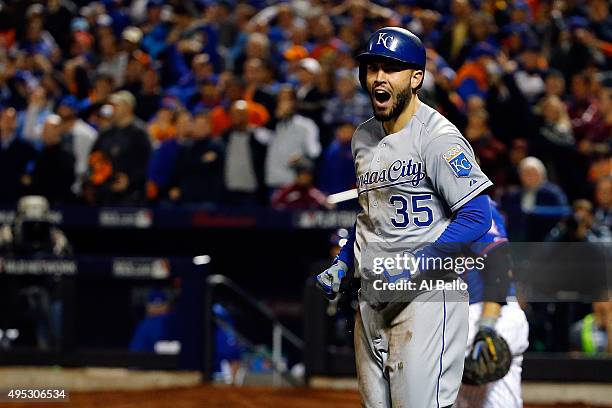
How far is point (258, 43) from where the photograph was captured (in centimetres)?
1200

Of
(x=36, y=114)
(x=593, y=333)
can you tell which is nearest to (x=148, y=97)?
(x=36, y=114)

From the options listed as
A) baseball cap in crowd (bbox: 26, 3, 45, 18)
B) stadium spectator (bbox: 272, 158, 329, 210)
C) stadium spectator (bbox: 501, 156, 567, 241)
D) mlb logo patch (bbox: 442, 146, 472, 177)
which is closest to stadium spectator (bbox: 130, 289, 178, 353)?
stadium spectator (bbox: 272, 158, 329, 210)

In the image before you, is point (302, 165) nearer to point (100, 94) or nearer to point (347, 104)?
point (347, 104)

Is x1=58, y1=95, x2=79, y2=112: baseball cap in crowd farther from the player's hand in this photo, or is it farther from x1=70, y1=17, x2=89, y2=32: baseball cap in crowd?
the player's hand

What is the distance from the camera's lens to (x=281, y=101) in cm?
1076

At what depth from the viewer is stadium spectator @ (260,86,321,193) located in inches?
411

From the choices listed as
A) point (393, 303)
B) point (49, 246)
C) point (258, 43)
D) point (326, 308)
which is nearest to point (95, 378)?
point (49, 246)

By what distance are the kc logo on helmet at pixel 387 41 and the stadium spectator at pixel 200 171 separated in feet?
20.7

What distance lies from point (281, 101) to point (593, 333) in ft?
12.1

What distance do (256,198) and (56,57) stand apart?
4.52 metres

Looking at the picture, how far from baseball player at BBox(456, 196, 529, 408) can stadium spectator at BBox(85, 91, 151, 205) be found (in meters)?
5.41

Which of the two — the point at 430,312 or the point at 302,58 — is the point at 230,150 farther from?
the point at 430,312

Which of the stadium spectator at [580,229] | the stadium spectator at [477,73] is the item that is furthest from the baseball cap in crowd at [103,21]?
the stadium spectator at [580,229]

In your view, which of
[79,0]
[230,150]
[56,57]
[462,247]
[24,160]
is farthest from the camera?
[79,0]
